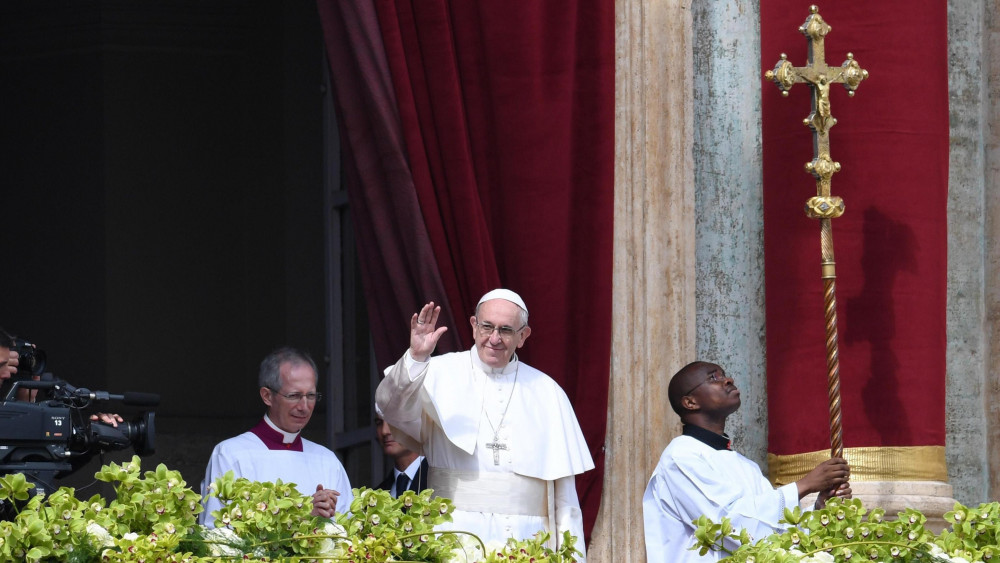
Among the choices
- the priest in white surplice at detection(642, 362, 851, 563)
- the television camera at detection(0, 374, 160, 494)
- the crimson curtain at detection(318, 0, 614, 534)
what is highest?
the crimson curtain at detection(318, 0, 614, 534)

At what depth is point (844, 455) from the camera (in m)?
6.15

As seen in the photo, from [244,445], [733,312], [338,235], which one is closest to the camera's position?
[244,445]

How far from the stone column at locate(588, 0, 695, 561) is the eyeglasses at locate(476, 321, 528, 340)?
0.75m

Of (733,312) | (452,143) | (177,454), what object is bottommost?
(177,454)

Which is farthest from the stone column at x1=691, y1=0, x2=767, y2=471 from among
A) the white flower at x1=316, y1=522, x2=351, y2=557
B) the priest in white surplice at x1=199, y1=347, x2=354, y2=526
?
the white flower at x1=316, y1=522, x2=351, y2=557

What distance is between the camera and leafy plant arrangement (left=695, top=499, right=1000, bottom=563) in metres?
4.00

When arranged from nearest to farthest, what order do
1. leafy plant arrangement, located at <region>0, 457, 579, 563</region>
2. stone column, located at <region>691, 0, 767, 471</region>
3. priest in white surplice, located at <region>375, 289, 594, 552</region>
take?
leafy plant arrangement, located at <region>0, 457, 579, 563</region>
priest in white surplice, located at <region>375, 289, 594, 552</region>
stone column, located at <region>691, 0, 767, 471</region>

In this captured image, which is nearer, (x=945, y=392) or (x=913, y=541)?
(x=913, y=541)

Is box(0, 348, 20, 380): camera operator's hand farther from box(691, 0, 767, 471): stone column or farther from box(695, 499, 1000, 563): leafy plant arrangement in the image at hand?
box(691, 0, 767, 471): stone column

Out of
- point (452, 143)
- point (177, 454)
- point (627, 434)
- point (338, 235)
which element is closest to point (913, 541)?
point (627, 434)

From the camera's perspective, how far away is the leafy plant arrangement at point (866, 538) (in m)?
4.00

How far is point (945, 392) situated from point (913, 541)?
2421 millimetres

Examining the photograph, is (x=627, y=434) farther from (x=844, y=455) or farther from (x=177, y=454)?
(x=177, y=454)

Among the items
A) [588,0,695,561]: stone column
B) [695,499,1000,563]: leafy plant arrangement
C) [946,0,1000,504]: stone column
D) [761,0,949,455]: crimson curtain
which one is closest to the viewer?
[695,499,1000,563]: leafy plant arrangement
